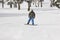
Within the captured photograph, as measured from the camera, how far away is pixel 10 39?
11.0 m

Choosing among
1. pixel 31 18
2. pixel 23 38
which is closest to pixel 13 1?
pixel 31 18

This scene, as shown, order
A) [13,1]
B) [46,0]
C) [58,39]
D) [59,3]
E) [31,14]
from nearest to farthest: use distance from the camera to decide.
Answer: [58,39] < [31,14] < [59,3] < [13,1] < [46,0]

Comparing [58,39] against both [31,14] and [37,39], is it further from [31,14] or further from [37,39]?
[31,14]

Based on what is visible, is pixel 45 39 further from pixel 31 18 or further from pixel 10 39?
pixel 31 18

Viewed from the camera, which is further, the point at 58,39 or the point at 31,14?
the point at 31,14

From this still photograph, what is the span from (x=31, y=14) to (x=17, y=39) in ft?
22.9

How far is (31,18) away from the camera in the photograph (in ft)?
59.1

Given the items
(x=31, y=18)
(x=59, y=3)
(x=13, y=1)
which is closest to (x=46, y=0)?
(x=13, y=1)

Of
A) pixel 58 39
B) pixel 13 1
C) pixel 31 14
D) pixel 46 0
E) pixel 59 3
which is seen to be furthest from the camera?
pixel 46 0

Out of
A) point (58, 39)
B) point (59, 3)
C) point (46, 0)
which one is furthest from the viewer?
point (46, 0)

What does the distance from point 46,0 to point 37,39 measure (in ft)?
350

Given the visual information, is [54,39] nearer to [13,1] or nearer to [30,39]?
[30,39]

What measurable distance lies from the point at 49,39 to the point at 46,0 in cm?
10670

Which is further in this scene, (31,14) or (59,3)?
(59,3)
